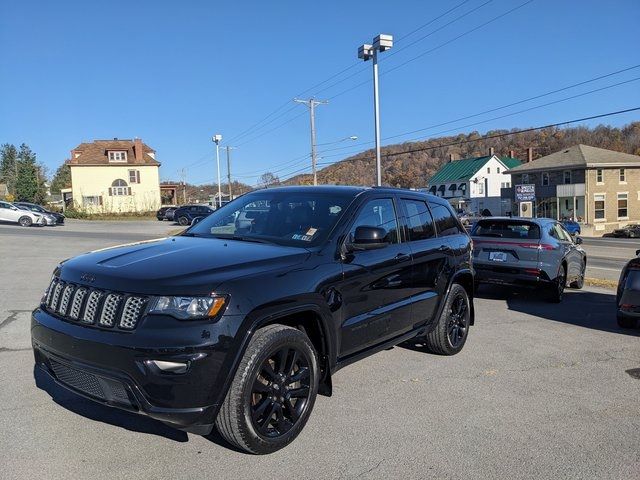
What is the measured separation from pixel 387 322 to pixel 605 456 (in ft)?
6.08

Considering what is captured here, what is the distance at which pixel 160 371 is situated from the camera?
10.1 ft

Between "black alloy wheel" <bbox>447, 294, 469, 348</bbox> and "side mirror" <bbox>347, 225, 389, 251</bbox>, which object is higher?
"side mirror" <bbox>347, 225, 389, 251</bbox>

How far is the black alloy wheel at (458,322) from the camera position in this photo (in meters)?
5.98

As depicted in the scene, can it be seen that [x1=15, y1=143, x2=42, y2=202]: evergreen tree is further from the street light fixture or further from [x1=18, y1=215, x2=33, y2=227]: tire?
the street light fixture

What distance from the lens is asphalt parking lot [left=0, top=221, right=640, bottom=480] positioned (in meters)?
3.42

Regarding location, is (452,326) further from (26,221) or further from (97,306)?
(26,221)

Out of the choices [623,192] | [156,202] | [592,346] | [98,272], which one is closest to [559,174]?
[623,192]

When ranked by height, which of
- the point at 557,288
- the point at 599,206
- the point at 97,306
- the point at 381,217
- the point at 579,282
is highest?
the point at 381,217

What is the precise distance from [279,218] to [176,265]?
1355 mm

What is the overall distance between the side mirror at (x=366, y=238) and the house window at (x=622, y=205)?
212 feet

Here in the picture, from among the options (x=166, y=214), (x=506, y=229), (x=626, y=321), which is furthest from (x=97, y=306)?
(x=166, y=214)

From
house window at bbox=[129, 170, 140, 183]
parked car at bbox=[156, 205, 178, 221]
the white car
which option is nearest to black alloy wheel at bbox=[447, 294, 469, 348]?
the white car

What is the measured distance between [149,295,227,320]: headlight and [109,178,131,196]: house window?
6423 centimetres

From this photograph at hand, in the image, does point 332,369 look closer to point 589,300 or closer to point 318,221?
point 318,221
